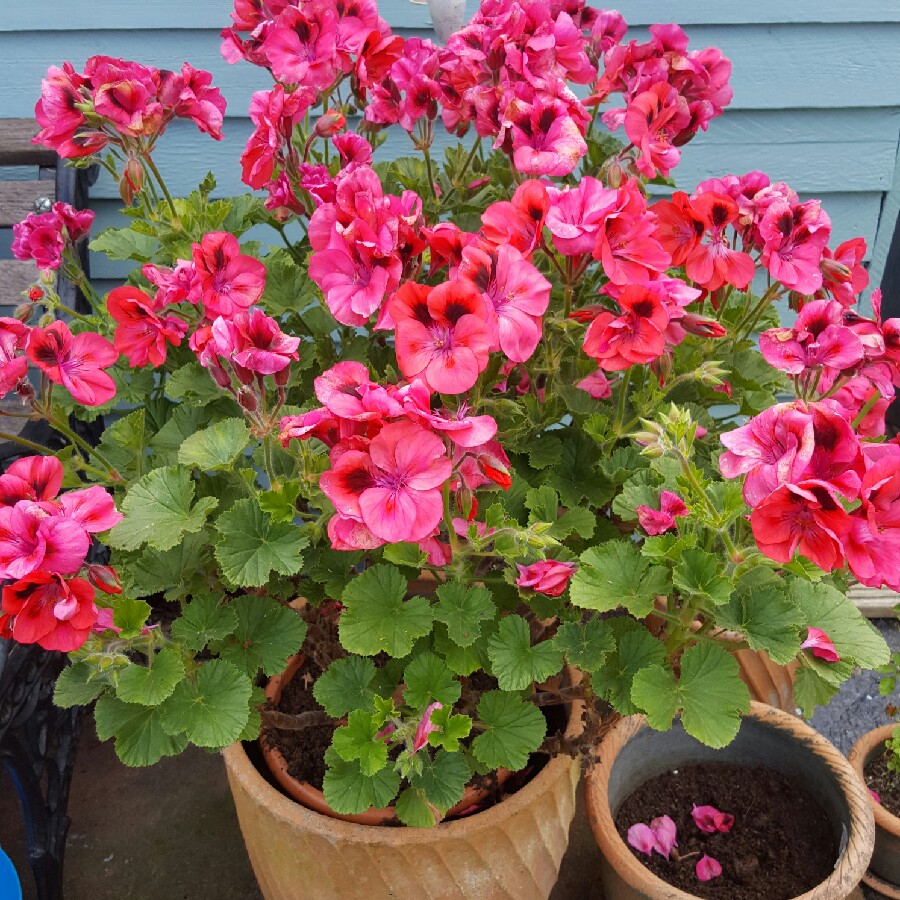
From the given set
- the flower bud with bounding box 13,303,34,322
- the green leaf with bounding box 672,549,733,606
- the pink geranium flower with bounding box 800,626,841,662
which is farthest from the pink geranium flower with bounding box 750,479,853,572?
the flower bud with bounding box 13,303,34,322

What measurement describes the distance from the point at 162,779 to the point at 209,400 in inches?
47.7

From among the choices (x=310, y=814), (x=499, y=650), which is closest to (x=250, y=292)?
(x=499, y=650)

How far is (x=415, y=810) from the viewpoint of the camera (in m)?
1.14

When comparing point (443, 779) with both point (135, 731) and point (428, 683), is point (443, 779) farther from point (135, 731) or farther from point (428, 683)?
point (135, 731)

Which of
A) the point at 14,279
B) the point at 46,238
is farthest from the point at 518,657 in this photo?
the point at 14,279

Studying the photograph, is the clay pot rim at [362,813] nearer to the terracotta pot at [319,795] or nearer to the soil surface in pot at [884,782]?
the terracotta pot at [319,795]

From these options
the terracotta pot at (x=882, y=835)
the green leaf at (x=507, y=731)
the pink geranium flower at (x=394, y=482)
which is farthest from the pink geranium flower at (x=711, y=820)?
the pink geranium flower at (x=394, y=482)

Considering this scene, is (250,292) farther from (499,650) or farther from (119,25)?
(119,25)

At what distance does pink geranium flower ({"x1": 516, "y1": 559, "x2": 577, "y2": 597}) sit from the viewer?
1.03 m

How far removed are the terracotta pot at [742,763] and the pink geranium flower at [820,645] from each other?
507 millimetres

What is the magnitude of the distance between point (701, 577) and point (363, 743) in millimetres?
459

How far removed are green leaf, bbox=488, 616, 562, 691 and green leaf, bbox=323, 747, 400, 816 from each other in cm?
20

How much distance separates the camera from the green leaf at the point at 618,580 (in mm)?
1035

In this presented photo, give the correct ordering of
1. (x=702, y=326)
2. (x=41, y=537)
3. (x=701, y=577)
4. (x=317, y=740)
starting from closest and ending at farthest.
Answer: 1. (x=41, y=537)
2. (x=701, y=577)
3. (x=702, y=326)
4. (x=317, y=740)
